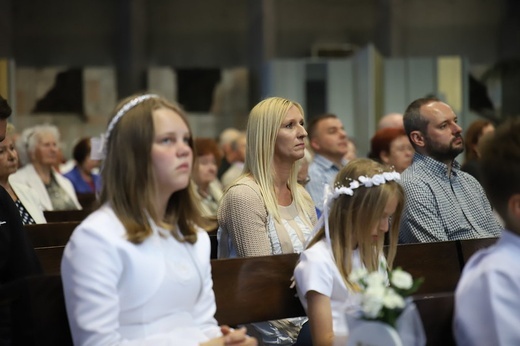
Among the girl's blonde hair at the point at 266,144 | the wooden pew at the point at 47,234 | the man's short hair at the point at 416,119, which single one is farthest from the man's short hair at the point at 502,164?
the wooden pew at the point at 47,234

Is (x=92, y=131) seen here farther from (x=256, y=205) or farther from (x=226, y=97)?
(x=256, y=205)

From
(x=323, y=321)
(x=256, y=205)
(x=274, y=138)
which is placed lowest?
(x=323, y=321)

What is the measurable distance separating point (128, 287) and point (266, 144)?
191 cm

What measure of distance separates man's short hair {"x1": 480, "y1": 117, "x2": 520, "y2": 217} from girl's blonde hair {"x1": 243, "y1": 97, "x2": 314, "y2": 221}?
1881mm

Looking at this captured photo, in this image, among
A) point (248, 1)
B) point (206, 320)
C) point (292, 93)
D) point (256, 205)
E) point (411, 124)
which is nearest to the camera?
point (206, 320)

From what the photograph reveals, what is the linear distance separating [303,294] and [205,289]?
0.59m

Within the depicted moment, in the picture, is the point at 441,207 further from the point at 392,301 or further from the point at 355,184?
the point at 392,301

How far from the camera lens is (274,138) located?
459 centimetres

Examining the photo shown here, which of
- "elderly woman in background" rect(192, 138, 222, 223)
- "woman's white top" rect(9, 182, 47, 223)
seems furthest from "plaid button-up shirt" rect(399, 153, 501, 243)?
"elderly woman in background" rect(192, 138, 222, 223)

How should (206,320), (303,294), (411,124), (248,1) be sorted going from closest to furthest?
(206,320)
(303,294)
(411,124)
(248,1)

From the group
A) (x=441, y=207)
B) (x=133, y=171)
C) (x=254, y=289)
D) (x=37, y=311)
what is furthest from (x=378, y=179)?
(x=441, y=207)

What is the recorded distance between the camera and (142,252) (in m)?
2.79

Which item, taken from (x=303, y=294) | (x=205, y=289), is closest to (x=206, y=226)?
(x=205, y=289)

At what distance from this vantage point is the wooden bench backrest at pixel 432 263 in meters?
4.19
